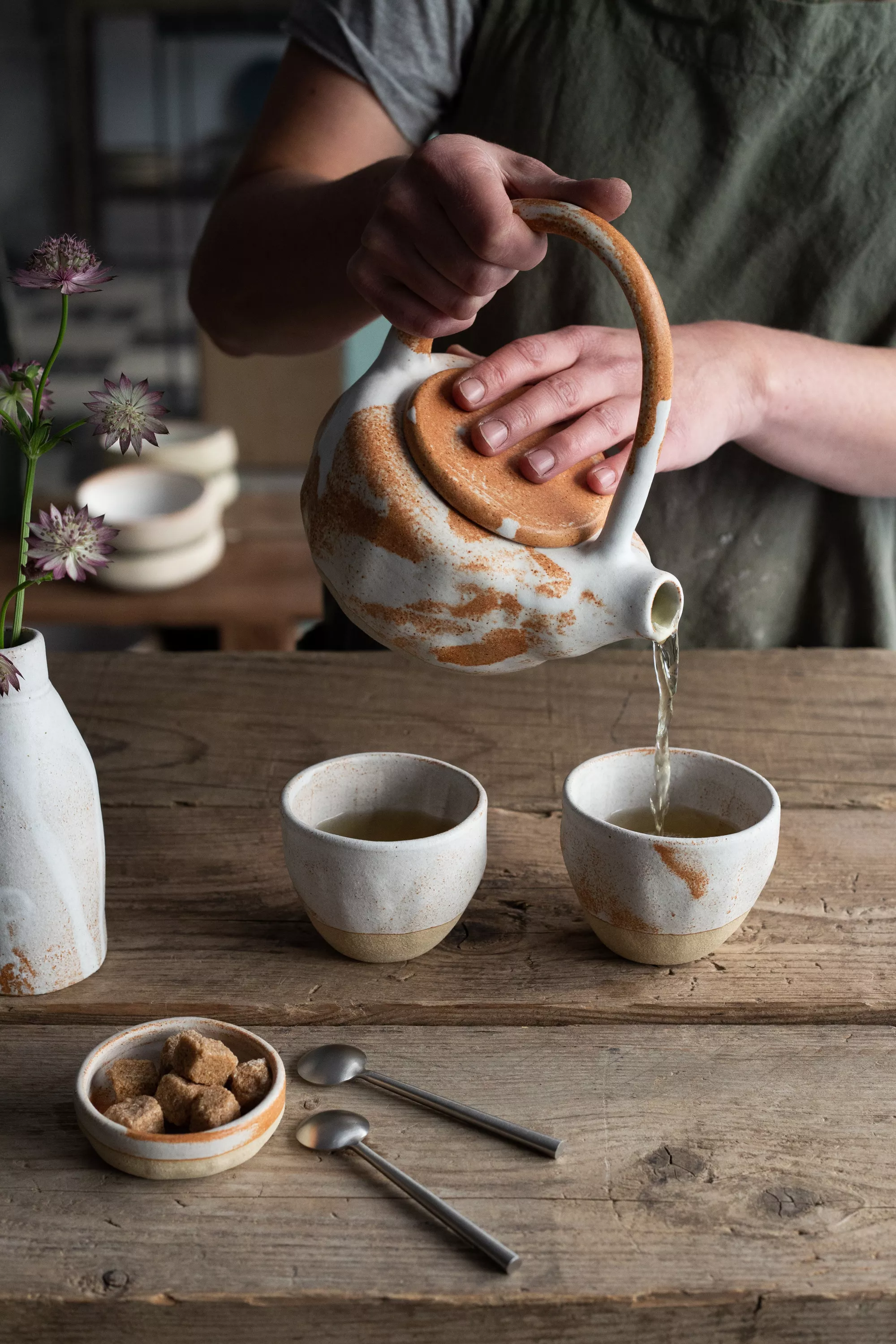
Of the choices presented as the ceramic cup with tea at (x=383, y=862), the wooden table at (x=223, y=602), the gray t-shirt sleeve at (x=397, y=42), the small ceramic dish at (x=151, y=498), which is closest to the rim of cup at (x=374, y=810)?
the ceramic cup with tea at (x=383, y=862)

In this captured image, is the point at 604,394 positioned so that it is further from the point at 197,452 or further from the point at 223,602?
the point at 197,452

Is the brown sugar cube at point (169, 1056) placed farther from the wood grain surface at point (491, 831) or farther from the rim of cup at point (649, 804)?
the rim of cup at point (649, 804)

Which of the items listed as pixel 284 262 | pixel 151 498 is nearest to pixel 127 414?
pixel 284 262

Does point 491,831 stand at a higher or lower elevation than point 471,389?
lower

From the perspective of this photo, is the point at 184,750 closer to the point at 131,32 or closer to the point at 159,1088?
the point at 159,1088

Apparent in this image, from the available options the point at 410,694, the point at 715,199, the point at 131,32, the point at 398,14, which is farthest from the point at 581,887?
the point at 131,32

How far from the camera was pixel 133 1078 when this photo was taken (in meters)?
0.66

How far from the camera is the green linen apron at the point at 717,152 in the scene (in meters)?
1.14

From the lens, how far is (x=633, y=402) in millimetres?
815

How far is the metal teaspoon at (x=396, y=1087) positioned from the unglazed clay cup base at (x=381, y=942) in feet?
0.24

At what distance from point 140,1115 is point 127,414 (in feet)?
1.16

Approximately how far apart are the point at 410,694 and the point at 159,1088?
21.5 inches

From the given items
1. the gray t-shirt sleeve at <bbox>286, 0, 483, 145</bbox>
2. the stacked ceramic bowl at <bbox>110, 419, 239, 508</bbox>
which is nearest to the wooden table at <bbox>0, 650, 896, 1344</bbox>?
the gray t-shirt sleeve at <bbox>286, 0, 483, 145</bbox>

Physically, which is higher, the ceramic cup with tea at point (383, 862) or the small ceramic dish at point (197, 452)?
the ceramic cup with tea at point (383, 862)
